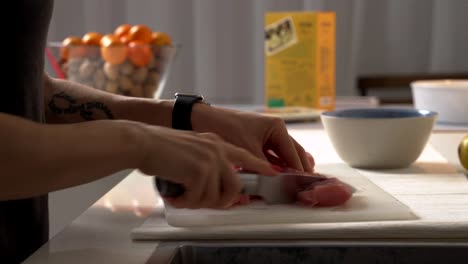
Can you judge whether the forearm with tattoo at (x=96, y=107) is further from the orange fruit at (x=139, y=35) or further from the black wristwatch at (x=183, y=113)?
the orange fruit at (x=139, y=35)

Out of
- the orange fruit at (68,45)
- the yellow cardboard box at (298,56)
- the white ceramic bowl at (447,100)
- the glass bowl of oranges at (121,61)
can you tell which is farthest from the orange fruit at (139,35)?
the white ceramic bowl at (447,100)

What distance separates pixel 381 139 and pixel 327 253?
401mm

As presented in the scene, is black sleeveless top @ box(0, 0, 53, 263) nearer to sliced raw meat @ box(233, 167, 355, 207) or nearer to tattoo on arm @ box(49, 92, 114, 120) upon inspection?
tattoo on arm @ box(49, 92, 114, 120)

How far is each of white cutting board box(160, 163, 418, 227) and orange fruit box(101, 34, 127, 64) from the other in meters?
0.92


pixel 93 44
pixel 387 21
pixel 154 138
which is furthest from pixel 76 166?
pixel 387 21

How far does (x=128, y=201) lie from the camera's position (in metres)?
0.94

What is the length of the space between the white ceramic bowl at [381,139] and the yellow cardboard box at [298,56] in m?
0.61

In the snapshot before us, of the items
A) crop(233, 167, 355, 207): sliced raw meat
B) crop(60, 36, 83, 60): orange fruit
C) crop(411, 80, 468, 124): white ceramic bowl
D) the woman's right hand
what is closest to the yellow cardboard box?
crop(411, 80, 468, 124): white ceramic bowl

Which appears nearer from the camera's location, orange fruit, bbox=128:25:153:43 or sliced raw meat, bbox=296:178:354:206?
sliced raw meat, bbox=296:178:354:206

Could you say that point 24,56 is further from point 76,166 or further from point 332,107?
point 332,107

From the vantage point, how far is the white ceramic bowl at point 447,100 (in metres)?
1.58

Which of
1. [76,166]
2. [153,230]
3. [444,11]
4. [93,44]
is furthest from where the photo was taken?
[444,11]

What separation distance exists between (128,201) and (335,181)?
26 cm

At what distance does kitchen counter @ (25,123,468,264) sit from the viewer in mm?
Result: 705
